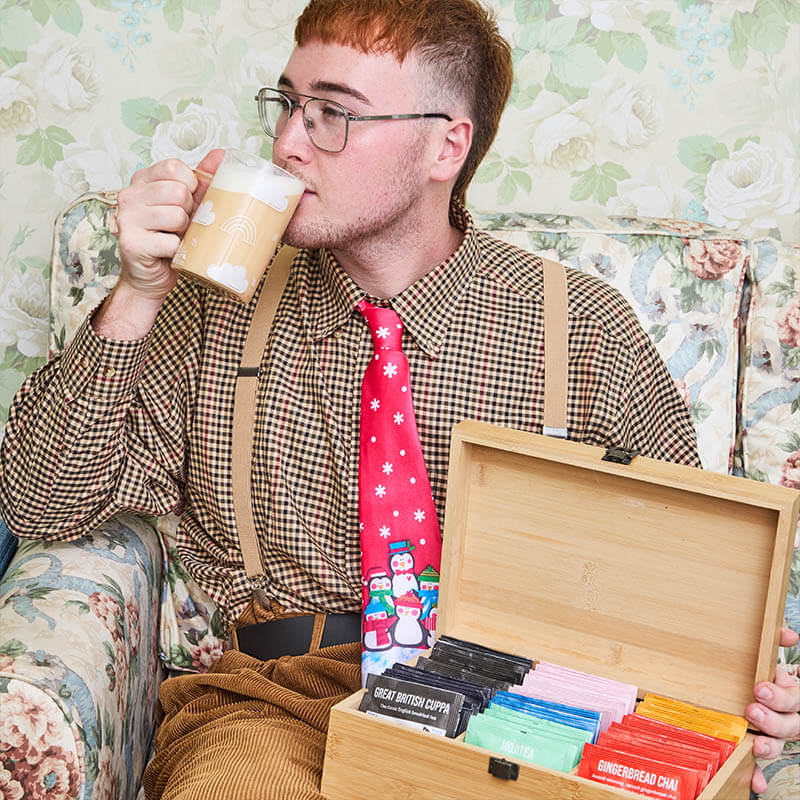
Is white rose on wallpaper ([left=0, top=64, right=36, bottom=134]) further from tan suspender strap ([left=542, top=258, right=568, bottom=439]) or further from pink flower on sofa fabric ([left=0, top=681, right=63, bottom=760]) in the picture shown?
pink flower on sofa fabric ([left=0, top=681, right=63, bottom=760])

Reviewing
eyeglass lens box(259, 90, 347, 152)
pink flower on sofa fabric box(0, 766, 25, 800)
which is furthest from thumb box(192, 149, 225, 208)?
pink flower on sofa fabric box(0, 766, 25, 800)

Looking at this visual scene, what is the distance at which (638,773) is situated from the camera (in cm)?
96

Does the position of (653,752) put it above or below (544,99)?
below

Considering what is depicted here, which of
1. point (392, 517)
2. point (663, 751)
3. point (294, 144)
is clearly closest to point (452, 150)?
point (294, 144)

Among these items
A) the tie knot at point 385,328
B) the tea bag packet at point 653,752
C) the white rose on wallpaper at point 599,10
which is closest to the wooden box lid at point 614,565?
the tea bag packet at point 653,752

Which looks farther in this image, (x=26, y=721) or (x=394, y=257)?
(x=394, y=257)

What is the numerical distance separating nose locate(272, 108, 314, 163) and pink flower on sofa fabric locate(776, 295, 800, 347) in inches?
32.2

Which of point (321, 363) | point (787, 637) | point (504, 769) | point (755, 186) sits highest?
point (755, 186)

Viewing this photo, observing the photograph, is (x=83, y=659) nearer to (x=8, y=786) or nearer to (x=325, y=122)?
(x=8, y=786)

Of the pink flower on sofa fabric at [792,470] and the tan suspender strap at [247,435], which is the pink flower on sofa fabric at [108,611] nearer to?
the tan suspender strap at [247,435]

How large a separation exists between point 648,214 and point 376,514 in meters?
0.91

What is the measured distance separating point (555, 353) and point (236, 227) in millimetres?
465

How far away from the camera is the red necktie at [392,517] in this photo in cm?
130

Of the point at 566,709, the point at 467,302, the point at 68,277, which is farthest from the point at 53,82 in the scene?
the point at 566,709
